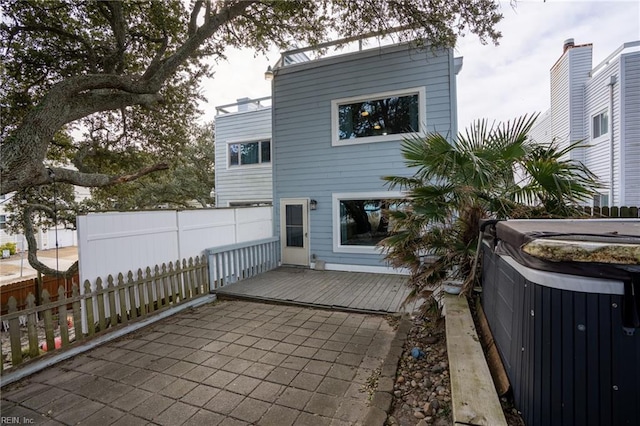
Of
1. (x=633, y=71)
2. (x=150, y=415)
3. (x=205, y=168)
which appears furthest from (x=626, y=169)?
(x=205, y=168)

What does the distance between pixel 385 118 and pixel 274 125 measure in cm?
308

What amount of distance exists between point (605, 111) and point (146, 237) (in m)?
12.8

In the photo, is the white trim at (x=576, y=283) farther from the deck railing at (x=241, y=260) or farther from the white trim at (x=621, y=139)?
the white trim at (x=621, y=139)

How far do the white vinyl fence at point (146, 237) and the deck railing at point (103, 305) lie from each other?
0.57 ft

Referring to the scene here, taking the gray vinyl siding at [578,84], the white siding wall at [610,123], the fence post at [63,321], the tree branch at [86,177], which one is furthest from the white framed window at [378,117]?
the gray vinyl siding at [578,84]

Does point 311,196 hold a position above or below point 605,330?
above

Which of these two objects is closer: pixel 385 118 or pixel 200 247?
pixel 200 247

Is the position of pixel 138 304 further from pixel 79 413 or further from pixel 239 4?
pixel 239 4

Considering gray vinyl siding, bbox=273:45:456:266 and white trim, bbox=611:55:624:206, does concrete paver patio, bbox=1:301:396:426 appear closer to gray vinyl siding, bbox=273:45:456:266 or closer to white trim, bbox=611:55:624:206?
gray vinyl siding, bbox=273:45:456:266

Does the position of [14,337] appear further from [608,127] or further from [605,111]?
[605,111]

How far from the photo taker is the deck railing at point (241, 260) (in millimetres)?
5789

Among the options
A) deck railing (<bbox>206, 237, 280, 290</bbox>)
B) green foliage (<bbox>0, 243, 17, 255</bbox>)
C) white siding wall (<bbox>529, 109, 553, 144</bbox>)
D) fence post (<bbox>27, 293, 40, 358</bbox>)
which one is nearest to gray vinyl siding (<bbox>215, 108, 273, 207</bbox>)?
deck railing (<bbox>206, 237, 280, 290</bbox>)

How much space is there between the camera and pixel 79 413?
2418 millimetres

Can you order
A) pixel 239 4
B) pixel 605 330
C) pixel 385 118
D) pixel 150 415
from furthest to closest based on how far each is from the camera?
pixel 385 118
pixel 239 4
pixel 150 415
pixel 605 330
